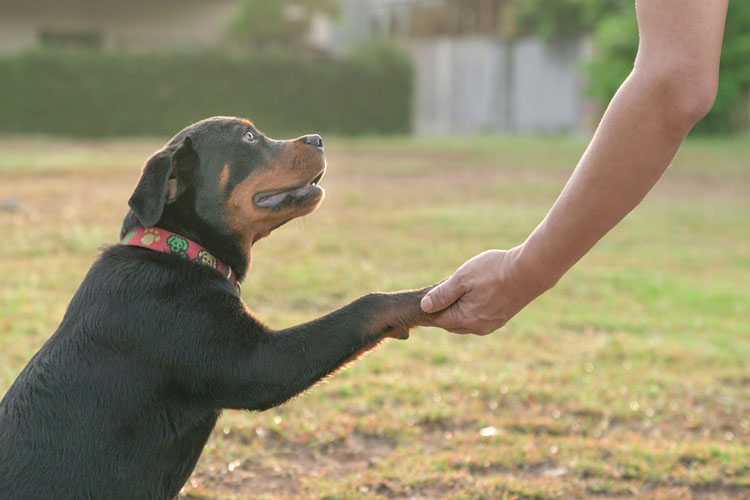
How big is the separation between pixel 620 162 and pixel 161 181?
1500 millimetres

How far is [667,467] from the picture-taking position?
13.3 ft

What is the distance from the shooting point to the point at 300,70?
22219 mm

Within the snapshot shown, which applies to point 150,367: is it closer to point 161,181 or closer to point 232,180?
point 161,181

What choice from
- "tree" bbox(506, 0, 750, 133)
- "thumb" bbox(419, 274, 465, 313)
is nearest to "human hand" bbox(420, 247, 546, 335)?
"thumb" bbox(419, 274, 465, 313)

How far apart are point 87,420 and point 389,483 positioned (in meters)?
1.50

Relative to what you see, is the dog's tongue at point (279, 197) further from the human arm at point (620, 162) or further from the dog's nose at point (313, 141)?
the human arm at point (620, 162)

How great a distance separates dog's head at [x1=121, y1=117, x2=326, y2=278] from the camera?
3238 mm

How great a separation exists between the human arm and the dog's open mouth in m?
0.71

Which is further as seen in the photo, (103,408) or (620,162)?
(103,408)

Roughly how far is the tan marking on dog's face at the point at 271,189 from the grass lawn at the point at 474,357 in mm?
736

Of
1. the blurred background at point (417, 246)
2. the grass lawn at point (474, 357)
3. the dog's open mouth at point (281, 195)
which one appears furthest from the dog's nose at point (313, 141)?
the blurred background at point (417, 246)

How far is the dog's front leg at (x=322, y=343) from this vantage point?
2.80 metres

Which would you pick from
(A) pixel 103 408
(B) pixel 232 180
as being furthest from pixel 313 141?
(A) pixel 103 408

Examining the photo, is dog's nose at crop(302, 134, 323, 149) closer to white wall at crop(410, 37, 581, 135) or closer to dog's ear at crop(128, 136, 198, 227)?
dog's ear at crop(128, 136, 198, 227)
